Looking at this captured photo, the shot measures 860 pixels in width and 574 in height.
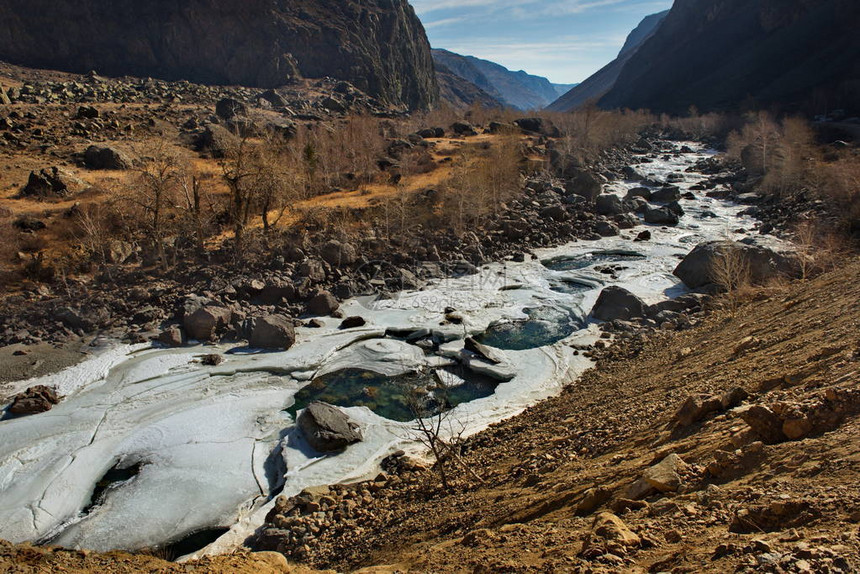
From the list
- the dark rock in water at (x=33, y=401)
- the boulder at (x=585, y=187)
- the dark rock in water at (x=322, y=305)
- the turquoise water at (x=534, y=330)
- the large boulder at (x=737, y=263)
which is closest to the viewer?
the dark rock in water at (x=33, y=401)

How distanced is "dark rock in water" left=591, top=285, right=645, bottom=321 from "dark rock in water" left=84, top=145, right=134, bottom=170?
26344 mm

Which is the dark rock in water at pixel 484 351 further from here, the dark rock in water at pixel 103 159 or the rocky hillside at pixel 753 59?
the rocky hillside at pixel 753 59

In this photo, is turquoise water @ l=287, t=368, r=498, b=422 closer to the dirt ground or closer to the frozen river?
the frozen river

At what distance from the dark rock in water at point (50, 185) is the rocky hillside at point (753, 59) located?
276 ft

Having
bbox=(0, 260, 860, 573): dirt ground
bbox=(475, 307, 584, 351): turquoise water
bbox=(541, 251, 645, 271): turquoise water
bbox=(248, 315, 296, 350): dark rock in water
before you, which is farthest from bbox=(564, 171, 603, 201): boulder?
bbox=(248, 315, 296, 350): dark rock in water

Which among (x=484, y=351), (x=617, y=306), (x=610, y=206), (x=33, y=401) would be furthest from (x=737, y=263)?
(x=33, y=401)

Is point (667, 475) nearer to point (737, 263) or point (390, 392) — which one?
point (390, 392)

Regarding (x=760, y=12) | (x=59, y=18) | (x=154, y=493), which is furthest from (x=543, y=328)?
(x=760, y=12)

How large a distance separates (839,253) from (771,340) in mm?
11910

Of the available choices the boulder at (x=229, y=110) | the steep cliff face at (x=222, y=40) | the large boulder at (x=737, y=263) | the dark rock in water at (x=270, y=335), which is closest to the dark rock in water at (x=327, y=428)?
the dark rock in water at (x=270, y=335)

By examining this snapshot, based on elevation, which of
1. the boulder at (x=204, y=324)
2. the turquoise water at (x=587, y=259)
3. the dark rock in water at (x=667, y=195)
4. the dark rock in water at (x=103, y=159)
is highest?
the dark rock in water at (x=103, y=159)

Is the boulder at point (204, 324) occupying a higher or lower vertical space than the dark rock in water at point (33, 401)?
higher

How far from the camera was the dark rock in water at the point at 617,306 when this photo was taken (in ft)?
57.5

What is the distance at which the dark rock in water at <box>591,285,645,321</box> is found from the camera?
1753 centimetres
